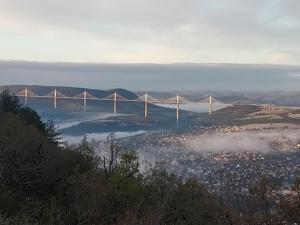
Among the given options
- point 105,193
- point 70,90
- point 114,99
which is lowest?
point 105,193

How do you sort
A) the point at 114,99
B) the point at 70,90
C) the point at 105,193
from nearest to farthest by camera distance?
the point at 105,193
the point at 114,99
the point at 70,90

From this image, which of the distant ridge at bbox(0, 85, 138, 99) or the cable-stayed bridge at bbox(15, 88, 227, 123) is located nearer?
the cable-stayed bridge at bbox(15, 88, 227, 123)

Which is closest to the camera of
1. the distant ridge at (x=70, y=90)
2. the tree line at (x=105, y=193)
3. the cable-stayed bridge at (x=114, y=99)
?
the tree line at (x=105, y=193)

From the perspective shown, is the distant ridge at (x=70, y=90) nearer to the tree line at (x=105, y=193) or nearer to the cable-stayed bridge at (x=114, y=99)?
the cable-stayed bridge at (x=114, y=99)

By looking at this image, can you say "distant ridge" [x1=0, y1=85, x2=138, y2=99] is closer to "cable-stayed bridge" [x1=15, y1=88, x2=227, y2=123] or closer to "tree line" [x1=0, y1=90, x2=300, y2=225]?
"cable-stayed bridge" [x1=15, y1=88, x2=227, y2=123]

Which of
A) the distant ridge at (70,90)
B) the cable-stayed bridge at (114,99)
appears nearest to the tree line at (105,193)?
the cable-stayed bridge at (114,99)

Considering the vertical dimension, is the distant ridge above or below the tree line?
above

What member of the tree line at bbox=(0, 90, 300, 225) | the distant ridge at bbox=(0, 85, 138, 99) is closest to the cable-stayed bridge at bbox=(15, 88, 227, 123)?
the distant ridge at bbox=(0, 85, 138, 99)

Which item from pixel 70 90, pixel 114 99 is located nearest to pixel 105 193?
pixel 114 99

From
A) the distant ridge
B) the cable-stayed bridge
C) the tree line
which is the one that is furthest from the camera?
the distant ridge

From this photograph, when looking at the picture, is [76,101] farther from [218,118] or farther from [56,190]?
[56,190]

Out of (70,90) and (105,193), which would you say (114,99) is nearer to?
(70,90)

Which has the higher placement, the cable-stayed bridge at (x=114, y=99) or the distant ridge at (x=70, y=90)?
the distant ridge at (x=70, y=90)
